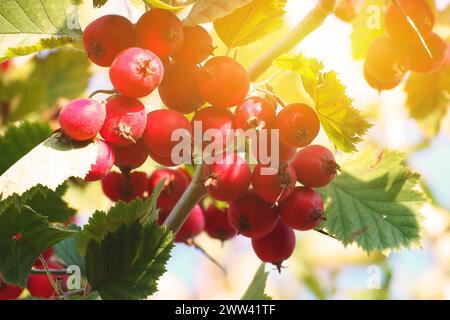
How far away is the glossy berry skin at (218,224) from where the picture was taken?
163 cm

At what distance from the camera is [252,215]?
1.23 metres

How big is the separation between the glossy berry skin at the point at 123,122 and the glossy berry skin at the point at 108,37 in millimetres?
86

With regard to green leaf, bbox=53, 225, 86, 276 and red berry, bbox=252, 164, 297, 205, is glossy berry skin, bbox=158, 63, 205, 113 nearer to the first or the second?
red berry, bbox=252, 164, 297, 205

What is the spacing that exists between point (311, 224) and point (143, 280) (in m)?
0.33

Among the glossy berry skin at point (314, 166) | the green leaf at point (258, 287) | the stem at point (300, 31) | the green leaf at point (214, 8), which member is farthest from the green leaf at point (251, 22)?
the green leaf at point (258, 287)

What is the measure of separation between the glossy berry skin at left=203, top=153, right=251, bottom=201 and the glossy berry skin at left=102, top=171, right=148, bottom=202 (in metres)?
0.32

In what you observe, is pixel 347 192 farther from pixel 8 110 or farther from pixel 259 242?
pixel 8 110

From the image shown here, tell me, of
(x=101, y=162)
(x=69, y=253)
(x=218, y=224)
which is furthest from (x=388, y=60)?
(x=69, y=253)

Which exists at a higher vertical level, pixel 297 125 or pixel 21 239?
pixel 297 125

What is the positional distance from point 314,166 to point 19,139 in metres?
0.73

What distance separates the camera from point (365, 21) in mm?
1621

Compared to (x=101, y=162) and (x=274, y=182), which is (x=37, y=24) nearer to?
(x=101, y=162)

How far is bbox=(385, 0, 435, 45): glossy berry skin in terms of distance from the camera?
1.43 metres

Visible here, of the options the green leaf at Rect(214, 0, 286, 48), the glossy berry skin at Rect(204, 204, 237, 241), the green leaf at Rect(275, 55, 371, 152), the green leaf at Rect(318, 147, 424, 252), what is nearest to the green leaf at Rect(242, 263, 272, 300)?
the glossy berry skin at Rect(204, 204, 237, 241)
